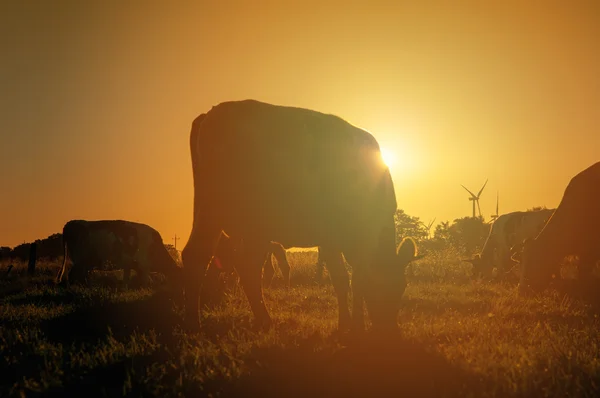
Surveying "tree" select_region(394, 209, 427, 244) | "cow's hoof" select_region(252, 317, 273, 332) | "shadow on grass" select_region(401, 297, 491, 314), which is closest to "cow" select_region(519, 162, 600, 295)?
"shadow on grass" select_region(401, 297, 491, 314)

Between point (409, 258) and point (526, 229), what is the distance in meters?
17.1

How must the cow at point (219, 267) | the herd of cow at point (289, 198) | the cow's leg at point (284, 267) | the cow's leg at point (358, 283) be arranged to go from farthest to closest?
the cow's leg at point (284, 267) < the cow at point (219, 267) < the herd of cow at point (289, 198) < the cow's leg at point (358, 283)

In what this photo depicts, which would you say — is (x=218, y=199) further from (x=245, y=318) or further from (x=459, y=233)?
(x=459, y=233)

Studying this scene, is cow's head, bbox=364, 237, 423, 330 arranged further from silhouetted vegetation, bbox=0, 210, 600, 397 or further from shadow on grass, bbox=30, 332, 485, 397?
shadow on grass, bbox=30, 332, 485, 397

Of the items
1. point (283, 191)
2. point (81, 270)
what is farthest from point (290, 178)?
point (81, 270)

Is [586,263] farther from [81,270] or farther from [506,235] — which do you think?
[81,270]

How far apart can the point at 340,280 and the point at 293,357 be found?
2597 millimetres

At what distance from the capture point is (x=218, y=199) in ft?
25.6

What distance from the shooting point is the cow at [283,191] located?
297 inches

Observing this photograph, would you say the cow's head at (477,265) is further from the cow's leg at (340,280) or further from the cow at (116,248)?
the cow's leg at (340,280)

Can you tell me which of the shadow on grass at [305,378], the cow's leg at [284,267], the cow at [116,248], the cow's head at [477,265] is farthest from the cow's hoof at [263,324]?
the cow's head at [477,265]

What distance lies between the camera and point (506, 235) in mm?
22750

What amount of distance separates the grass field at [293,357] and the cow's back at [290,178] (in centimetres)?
150

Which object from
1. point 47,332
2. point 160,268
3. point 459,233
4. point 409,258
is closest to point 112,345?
point 47,332
